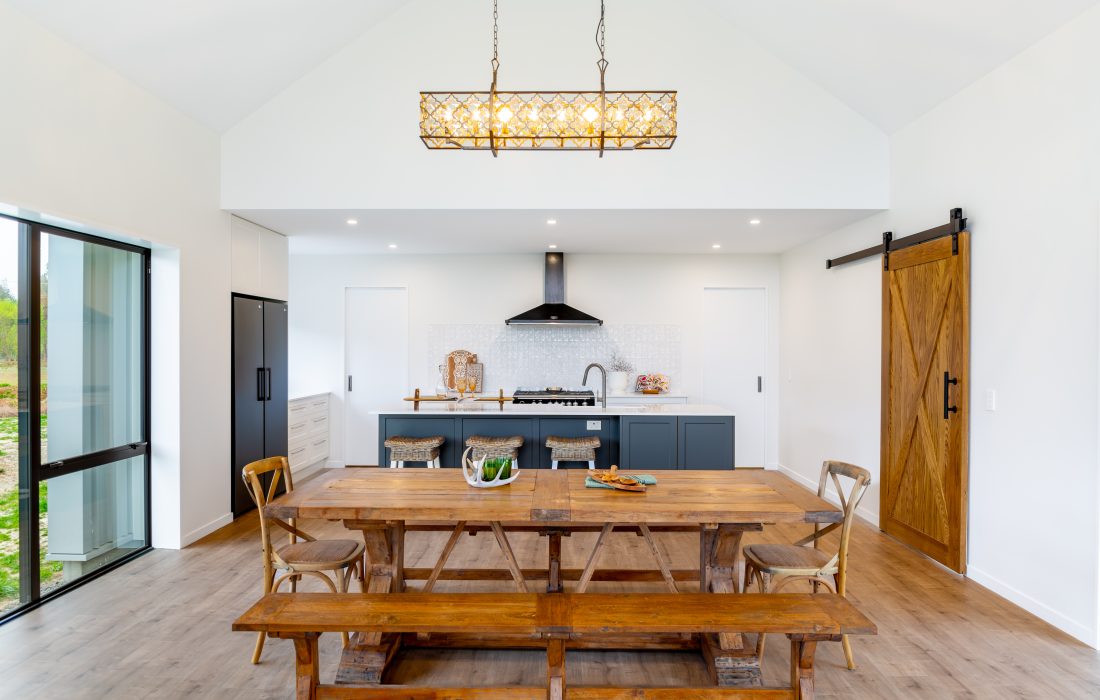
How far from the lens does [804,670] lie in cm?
196

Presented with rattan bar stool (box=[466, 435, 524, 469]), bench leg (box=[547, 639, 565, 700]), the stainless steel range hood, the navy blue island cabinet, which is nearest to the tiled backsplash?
the stainless steel range hood

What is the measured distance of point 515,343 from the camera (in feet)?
21.9

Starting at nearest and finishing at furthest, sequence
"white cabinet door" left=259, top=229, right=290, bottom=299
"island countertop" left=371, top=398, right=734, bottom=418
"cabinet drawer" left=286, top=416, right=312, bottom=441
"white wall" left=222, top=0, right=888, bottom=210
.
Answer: "white wall" left=222, top=0, right=888, bottom=210, "island countertop" left=371, top=398, right=734, bottom=418, "white cabinet door" left=259, top=229, right=290, bottom=299, "cabinet drawer" left=286, top=416, right=312, bottom=441

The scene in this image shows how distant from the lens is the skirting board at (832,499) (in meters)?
4.45

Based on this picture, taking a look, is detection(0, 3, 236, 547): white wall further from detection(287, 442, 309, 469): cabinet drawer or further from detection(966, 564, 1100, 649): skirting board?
detection(966, 564, 1100, 649): skirting board

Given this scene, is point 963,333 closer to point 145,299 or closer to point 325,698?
point 325,698

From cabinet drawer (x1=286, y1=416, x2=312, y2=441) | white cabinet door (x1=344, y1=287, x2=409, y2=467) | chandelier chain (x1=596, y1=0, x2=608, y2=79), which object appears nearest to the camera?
chandelier chain (x1=596, y1=0, x2=608, y2=79)

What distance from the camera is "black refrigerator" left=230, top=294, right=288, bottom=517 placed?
4.50 m

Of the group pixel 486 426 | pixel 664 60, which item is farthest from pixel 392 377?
pixel 664 60

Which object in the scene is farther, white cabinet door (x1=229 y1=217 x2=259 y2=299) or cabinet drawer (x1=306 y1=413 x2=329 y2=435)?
cabinet drawer (x1=306 y1=413 x2=329 y2=435)

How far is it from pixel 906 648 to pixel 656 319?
444 cm

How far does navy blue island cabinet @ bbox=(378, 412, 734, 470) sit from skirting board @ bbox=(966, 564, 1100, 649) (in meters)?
1.75

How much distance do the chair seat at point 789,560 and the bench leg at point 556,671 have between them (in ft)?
3.43

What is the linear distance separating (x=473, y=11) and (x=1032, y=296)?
4.14 meters
